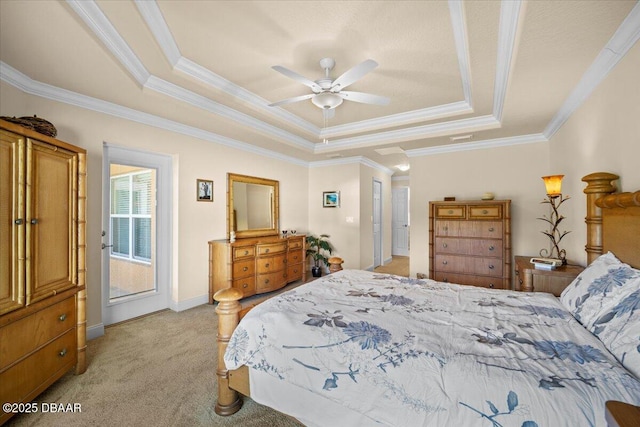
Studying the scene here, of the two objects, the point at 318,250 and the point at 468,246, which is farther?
the point at 318,250

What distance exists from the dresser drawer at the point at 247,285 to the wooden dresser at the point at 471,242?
8.92 ft

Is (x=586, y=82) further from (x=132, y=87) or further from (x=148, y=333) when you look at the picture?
(x=148, y=333)

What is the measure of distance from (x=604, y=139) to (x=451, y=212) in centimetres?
197

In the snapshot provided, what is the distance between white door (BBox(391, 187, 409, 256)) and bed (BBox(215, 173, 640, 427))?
19.1 feet

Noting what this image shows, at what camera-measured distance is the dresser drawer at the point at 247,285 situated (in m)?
3.87

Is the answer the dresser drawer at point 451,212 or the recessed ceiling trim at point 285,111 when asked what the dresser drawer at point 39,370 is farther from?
the dresser drawer at point 451,212

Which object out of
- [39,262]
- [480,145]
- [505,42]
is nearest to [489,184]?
[480,145]

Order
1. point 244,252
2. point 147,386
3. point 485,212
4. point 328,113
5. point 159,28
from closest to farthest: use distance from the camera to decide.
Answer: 1. point 159,28
2. point 147,386
3. point 328,113
4. point 485,212
5. point 244,252

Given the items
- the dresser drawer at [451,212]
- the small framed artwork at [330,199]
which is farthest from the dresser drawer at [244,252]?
the dresser drawer at [451,212]

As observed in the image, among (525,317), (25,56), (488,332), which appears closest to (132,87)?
(25,56)

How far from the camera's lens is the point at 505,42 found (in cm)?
196

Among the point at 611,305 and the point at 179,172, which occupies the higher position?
the point at 179,172

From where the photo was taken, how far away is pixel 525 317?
1.63 m

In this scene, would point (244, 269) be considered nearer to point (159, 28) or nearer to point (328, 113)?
point (328, 113)
